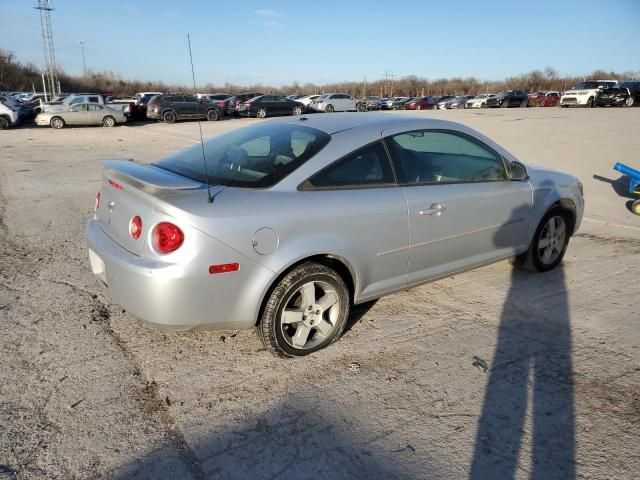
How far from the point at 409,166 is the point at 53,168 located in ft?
35.7

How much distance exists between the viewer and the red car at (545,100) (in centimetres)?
4569

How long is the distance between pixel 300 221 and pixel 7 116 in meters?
27.1

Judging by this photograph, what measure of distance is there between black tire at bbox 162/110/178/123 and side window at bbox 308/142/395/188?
2846 centimetres

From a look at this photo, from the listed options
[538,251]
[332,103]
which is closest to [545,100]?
[332,103]

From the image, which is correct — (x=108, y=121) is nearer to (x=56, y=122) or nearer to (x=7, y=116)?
(x=56, y=122)

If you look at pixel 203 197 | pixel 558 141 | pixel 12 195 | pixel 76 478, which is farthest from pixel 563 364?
pixel 558 141

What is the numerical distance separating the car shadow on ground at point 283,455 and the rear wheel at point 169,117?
2943 centimetres

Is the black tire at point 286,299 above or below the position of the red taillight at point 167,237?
below

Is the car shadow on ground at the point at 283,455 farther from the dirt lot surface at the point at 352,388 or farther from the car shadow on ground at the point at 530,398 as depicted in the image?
the car shadow on ground at the point at 530,398

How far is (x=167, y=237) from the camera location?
2.80 meters

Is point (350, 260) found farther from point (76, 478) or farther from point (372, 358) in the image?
point (76, 478)

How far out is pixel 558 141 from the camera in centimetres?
1536

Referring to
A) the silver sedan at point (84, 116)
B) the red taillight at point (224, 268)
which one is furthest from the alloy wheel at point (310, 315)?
the silver sedan at point (84, 116)

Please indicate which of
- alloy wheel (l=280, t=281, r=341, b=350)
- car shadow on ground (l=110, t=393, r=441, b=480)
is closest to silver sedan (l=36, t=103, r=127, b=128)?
alloy wheel (l=280, t=281, r=341, b=350)
